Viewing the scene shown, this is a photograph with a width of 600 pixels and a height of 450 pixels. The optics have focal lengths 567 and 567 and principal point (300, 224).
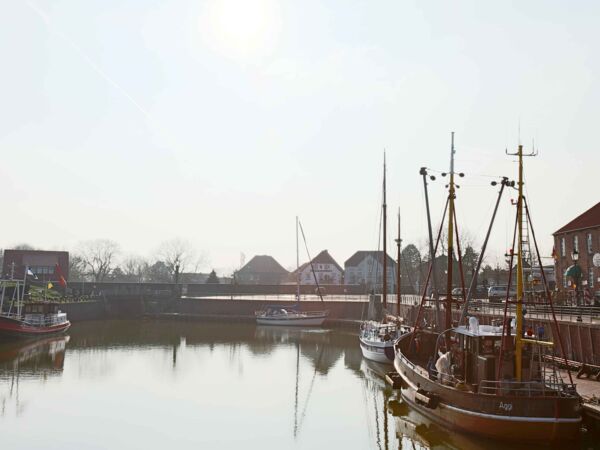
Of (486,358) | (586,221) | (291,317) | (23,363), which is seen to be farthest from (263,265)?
(486,358)

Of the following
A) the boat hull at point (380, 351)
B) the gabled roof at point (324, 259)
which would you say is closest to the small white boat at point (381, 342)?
the boat hull at point (380, 351)

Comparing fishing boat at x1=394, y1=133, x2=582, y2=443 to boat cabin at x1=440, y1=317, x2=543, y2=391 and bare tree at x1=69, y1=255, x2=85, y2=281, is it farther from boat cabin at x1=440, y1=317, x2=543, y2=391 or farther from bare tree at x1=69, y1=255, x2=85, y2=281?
bare tree at x1=69, y1=255, x2=85, y2=281

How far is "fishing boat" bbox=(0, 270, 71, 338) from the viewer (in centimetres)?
5153

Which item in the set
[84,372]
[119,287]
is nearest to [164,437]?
[84,372]

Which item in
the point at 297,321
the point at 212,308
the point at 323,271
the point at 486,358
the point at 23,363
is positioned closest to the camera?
the point at 486,358

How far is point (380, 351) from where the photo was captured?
1566 inches

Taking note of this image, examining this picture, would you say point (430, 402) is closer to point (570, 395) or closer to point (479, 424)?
point (479, 424)

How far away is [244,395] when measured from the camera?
104ft

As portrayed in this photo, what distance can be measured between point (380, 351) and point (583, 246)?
22947mm

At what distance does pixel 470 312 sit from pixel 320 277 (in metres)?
93.8

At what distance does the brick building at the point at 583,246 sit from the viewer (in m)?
47.8

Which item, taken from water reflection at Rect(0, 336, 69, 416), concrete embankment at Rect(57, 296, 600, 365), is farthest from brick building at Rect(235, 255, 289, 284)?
water reflection at Rect(0, 336, 69, 416)

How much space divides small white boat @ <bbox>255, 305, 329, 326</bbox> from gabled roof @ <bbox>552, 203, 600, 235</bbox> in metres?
29.7

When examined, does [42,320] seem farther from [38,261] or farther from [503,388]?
[503,388]
